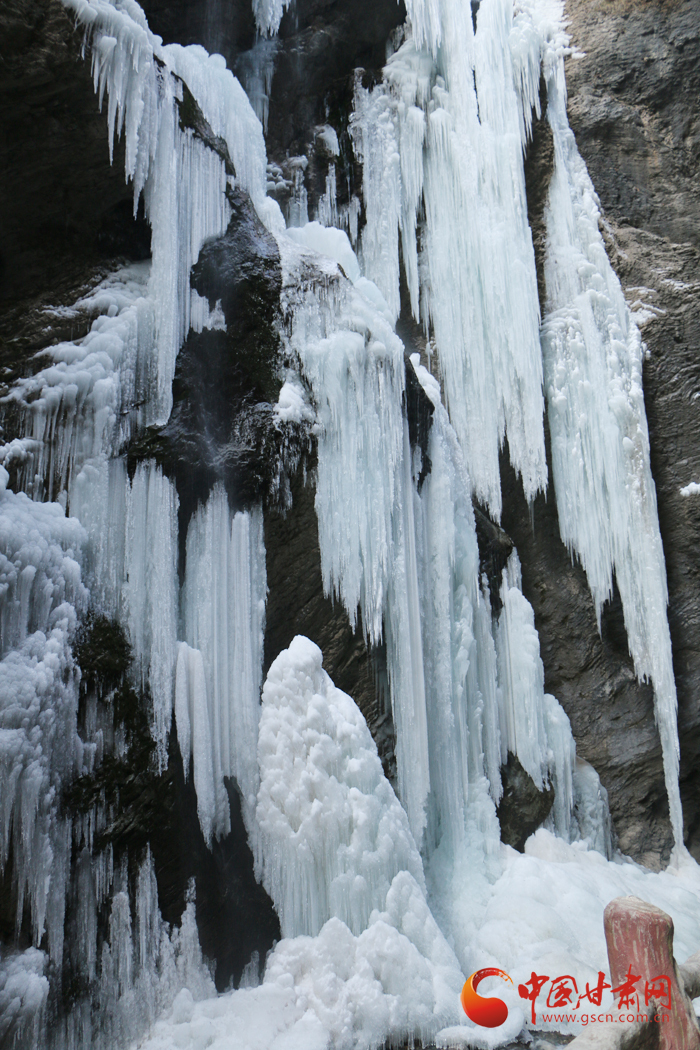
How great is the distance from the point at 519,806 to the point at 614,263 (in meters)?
5.90

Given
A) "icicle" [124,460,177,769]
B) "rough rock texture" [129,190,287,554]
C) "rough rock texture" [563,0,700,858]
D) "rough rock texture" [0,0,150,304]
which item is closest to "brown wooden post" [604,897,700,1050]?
"icicle" [124,460,177,769]

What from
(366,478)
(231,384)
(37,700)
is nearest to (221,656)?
(37,700)

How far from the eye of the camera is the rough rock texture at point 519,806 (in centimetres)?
593

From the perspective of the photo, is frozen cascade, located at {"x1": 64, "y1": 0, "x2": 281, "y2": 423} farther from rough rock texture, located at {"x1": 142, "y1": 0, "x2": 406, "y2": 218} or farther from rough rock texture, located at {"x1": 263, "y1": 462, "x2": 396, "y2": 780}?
rough rock texture, located at {"x1": 142, "y1": 0, "x2": 406, "y2": 218}

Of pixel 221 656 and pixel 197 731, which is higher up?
pixel 221 656

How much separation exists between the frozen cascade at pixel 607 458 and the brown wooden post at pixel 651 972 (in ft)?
15.9

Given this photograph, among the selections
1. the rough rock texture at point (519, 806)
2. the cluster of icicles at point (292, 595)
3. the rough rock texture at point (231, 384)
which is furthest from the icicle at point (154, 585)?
the rough rock texture at point (519, 806)

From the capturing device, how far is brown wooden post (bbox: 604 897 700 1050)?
2.72 metres

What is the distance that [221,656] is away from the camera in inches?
172

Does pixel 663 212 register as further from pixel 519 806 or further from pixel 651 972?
pixel 651 972

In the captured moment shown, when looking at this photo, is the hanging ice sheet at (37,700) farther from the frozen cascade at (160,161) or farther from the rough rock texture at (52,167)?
the rough rock texture at (52,167)

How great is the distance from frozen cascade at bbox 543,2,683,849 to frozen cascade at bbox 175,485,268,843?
13.7 ft

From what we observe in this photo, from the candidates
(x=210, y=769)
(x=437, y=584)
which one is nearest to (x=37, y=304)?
(x=210, y=769)

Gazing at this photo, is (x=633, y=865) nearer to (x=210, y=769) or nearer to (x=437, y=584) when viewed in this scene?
(x=437, y=584)
